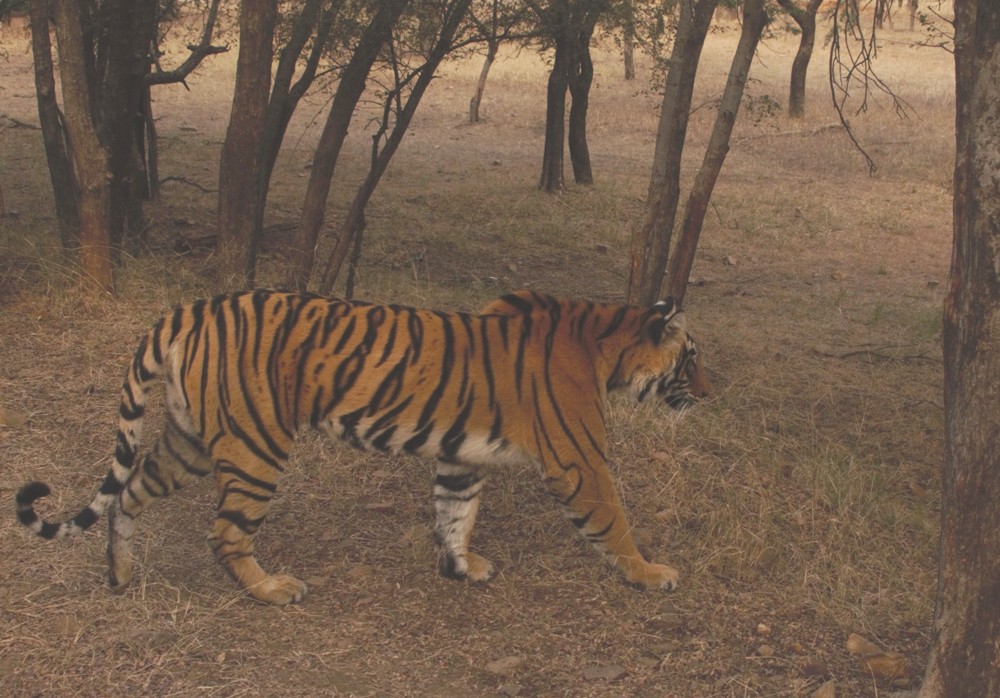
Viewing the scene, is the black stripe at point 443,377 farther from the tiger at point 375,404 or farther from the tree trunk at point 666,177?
the tree trunk at point 666,177

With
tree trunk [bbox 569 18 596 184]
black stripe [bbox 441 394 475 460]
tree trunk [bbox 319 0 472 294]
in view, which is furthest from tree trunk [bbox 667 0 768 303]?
tree trunk [bbox 569 18 596 184]

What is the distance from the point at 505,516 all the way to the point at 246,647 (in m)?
1.61

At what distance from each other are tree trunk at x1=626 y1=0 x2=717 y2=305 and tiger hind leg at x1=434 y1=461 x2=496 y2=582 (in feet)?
9.95

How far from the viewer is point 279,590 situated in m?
4.43

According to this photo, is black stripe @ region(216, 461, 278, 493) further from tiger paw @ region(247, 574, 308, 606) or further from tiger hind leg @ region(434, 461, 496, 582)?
tiger hind leg @ region(434, 461, 496, 582)

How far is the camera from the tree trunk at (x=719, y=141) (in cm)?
729

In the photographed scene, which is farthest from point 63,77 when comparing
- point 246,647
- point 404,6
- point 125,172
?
point 246,647

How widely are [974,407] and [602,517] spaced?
5.33ft

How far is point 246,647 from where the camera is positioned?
4.09 metres

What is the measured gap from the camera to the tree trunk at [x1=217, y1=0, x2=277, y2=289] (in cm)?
716

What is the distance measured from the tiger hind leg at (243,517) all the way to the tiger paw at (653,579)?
139cm

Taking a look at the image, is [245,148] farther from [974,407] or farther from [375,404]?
[974,407]

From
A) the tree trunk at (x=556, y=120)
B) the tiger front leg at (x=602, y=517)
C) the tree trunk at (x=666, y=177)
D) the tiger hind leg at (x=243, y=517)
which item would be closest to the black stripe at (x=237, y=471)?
the tiger hind leg at (x=243, y=517)

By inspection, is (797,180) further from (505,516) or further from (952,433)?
(952,433)
